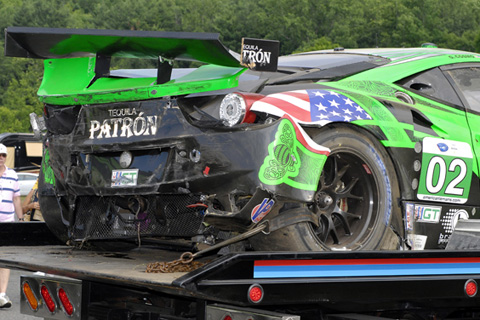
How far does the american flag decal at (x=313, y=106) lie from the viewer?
13.0 feet

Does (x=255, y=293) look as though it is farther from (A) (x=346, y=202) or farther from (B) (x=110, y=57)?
(B) (x=110, y=57)

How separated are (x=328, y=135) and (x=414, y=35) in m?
81.1

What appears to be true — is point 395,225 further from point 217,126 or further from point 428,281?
point 217,126

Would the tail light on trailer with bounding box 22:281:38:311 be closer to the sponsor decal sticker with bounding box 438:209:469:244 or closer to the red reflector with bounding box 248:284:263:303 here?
the red reflector with bounding box 248:284:263:303

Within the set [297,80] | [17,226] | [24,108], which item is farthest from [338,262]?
[24,108]

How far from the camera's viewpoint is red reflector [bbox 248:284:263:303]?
325 centimetres

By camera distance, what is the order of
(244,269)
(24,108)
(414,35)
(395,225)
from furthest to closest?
(414,35), (24,108), (395,225), (244,269)

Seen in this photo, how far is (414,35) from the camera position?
3233 inches

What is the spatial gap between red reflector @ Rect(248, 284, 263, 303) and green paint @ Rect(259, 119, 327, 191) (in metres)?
0.71

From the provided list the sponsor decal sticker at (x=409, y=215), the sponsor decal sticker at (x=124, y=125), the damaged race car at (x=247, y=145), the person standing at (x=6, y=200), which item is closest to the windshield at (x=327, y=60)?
the damaged race car at (x=247, y=145)

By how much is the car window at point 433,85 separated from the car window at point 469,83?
0.31 ft

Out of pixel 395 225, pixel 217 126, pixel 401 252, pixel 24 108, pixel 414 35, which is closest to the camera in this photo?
pixel 401 252

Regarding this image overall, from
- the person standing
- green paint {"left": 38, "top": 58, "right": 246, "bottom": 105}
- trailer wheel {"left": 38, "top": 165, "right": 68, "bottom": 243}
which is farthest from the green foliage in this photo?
green paint {"left": 38, "top": 58, "right": 246, "bottom": 105}

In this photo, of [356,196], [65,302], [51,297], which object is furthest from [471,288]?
[51,297]
